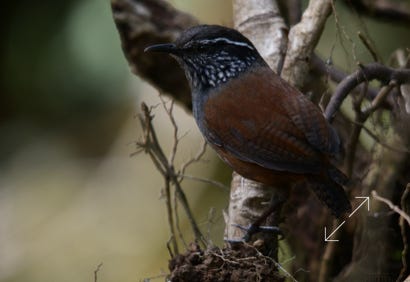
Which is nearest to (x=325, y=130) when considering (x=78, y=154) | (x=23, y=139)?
(x=78, y=154)

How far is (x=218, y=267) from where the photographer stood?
3.76 meters

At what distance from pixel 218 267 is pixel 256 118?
31.8 inches

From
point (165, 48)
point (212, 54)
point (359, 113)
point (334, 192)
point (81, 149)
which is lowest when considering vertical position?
point (81, 149)

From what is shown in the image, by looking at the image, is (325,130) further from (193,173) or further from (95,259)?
(95,259)

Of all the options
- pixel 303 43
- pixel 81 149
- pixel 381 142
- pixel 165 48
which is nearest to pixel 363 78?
pixel 381 142

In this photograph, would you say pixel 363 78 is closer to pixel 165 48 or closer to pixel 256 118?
pixel 256 118

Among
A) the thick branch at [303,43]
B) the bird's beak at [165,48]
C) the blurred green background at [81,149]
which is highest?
the bird's beak at [165,48]

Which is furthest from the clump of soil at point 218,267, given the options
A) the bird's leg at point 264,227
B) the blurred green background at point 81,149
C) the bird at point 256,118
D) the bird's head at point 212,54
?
the blurred green background at point 81,149

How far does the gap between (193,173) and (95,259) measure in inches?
35.7

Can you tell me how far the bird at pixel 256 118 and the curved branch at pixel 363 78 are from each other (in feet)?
0.39

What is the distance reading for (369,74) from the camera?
4.27 m

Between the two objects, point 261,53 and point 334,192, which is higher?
point 261,53

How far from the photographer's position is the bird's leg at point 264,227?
13.6 feet

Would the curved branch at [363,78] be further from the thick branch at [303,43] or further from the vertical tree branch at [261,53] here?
the vertical tree branch at [261,53]
